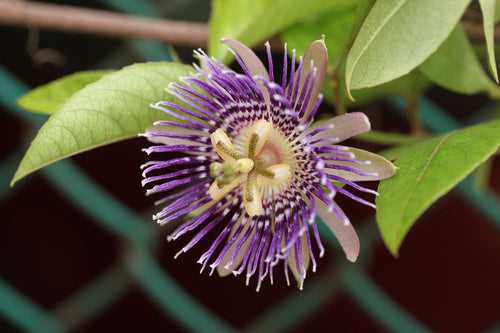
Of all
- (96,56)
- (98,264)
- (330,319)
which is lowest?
(330,319)

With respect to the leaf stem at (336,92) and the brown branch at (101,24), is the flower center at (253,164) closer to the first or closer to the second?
the leaf stem at (336,92)

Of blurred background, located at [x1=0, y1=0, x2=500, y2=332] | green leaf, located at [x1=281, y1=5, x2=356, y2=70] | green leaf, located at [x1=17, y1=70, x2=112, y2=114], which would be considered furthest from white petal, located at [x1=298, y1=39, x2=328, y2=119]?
blurred background, located at [x1=0, y1=0, x2=500, y2=332]

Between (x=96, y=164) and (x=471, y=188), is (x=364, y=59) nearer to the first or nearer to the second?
(x=471, y=188)

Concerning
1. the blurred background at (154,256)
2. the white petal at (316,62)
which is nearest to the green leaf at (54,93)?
the white petal at (316,62)

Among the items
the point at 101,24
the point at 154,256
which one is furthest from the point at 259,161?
the point at 154,256

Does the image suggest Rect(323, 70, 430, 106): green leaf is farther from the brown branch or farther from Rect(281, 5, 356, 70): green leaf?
the brown branch

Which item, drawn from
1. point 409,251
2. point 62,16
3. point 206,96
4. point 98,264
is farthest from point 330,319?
point 206,96
